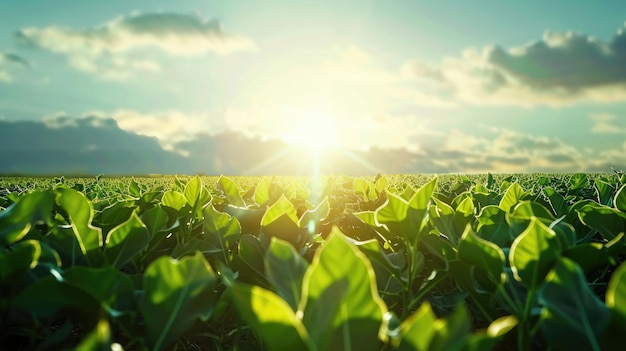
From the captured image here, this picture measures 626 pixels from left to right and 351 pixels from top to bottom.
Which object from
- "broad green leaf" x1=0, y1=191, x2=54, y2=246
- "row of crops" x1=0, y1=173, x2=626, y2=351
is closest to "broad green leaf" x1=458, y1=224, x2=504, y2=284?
"row of crops" x1=0, y1=173, x2=626, y2=351

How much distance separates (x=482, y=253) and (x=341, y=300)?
0.51 m

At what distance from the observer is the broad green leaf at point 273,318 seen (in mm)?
862

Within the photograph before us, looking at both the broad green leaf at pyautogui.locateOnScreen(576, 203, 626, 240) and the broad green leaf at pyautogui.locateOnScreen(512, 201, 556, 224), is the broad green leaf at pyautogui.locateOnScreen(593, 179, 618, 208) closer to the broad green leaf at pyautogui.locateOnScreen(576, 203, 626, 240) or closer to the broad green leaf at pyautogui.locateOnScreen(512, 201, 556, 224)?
the broad green leaf at pyautogui.locateOnScreen(576, 203, 626, 240)

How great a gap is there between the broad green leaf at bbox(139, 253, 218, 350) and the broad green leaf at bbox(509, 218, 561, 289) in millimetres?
715

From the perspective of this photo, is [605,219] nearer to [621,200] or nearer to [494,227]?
[621,200]

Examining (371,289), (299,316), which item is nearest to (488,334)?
(371,289)

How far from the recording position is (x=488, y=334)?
88cm

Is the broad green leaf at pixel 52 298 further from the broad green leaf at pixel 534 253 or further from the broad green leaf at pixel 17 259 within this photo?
the broad green leaf at pixel 534 253

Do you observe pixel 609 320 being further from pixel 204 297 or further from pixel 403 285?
pixel 204 297

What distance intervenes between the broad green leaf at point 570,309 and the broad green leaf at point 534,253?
0.10 m

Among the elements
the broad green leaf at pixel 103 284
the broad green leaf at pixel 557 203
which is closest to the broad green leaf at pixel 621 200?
the broad green leaf at pixel 557 203

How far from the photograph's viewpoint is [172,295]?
109 cm

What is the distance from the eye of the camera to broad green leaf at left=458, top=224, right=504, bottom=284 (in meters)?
1.22

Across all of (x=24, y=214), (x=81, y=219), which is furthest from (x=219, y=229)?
(x=24, y=214)
